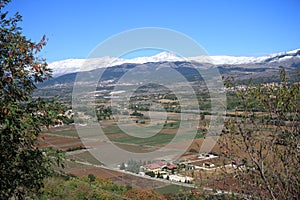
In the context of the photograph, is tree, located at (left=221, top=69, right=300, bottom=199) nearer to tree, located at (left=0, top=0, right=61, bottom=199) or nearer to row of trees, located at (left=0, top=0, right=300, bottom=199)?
row of trees, located at (left=0, top=0, right=300, bottom=199)

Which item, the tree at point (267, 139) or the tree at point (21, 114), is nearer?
the tree at point (267, 139)

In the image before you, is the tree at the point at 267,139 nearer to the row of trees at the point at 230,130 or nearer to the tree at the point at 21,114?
the row of trees at the point at 230,130

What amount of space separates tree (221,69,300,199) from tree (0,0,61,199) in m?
2.44

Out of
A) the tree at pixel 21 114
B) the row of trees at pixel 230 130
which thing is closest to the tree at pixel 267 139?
the row of trees at pixel 230 130

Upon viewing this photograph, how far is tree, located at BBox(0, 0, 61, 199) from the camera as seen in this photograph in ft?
12.0

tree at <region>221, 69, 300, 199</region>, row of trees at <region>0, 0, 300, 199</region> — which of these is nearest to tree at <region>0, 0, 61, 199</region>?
row of trees at <region>0, 0, 300, 199</region>

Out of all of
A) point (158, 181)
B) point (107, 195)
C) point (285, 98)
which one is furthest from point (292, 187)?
point (158, 181)

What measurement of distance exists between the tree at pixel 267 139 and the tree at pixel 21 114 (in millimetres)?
2445

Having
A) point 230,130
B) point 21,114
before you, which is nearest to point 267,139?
point 230,130

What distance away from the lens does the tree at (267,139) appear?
314 cm

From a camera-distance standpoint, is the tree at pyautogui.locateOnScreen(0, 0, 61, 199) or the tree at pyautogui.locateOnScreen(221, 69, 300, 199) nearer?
the tree at pyautogui.locateOnScreen(221, 69, 300, 199)

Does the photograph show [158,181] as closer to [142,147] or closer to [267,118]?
[142,147]

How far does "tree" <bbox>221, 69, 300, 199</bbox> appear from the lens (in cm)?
314

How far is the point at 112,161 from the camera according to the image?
25.5 m
